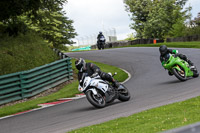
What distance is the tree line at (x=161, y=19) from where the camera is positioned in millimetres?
55244

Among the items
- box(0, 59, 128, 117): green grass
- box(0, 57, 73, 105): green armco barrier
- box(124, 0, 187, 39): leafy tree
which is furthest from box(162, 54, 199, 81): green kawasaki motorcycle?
box(124, 0, 187, 39): leafy tree

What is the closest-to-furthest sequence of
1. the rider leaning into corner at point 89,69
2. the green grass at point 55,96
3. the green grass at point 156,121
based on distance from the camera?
the green grass at point 156,121 → the rider leaning into corner at point 89,69 → the green grass at point 55,96

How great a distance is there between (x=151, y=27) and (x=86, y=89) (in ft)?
172

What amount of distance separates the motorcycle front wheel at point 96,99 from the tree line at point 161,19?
39384mm

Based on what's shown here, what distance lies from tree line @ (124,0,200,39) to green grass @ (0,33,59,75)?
28964 mm

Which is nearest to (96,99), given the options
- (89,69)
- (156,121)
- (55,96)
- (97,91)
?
(97,91)

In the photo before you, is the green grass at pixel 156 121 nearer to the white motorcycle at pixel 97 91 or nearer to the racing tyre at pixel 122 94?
the white motorcycle at pixel 97 91

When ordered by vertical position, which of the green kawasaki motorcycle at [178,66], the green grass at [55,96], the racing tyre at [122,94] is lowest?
the green grass at [55,96]

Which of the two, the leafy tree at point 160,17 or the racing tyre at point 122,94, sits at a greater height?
the leafy tree at point 160,17

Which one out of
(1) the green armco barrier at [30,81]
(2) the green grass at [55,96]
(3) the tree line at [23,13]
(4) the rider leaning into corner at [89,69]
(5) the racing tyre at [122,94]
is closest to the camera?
(4) the rider leaning into corner at [89,69]

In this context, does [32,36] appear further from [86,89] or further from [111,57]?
[86,89]

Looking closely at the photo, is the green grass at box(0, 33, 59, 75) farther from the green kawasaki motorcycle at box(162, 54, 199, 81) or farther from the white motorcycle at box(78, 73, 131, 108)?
the white motorcycle at box(78, 73, 131, 108)

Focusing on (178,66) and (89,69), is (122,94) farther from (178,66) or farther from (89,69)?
(178,66)

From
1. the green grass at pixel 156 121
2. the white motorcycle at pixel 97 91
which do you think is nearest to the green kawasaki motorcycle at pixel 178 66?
the white motorcycle at pixel 97 91
